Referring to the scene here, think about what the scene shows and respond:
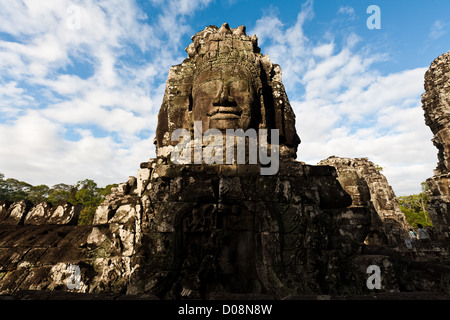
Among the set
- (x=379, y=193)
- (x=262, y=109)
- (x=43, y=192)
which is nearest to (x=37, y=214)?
(x=262, y=109)

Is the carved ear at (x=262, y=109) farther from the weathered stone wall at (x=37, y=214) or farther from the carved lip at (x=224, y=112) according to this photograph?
the weathered stone wall at (x=37, y=214)

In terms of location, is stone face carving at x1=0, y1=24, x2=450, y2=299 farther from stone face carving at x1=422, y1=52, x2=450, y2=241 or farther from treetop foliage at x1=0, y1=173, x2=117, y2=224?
treetop foliage at x1=0, y1=173, x2=117, y2=224

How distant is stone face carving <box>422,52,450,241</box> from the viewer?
11391 mm

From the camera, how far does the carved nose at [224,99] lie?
416 centimetres

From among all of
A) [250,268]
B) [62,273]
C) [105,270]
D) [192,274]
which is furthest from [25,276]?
[250,268]

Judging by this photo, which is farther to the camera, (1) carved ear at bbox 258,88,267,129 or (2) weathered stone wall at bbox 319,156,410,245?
(2) weathered stone wall at bbox 319,156,410,245

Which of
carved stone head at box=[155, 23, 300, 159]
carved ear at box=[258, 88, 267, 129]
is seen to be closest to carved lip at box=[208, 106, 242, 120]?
carved stone head at box=[155, 23, 300, 159]

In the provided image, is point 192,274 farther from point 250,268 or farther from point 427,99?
point 427,99

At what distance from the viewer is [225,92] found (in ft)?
13.8

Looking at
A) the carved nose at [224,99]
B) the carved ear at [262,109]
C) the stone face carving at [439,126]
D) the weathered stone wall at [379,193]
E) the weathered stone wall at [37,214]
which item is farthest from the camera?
the weathered stone wall at [379,193]

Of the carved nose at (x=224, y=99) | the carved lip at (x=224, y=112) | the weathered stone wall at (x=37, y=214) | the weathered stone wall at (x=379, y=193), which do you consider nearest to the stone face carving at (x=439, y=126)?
the weathered stone wall at (x=379, y=193)

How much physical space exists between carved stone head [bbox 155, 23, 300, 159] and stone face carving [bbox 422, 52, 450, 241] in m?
11.7

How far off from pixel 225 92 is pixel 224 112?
386mm

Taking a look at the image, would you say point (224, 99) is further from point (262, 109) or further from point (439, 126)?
Answer: point (439, 126)
